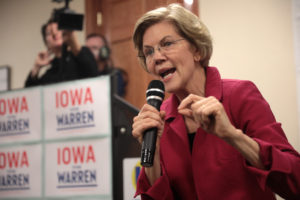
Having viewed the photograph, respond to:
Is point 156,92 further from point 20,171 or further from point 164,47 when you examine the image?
point 20,171

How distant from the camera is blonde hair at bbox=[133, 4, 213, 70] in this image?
130 cm

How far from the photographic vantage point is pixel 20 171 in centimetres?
260

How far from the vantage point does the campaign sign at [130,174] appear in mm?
2162

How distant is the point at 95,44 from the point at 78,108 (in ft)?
1.99

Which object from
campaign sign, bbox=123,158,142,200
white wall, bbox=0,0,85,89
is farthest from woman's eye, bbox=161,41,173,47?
white wall, bbox=0,0,85,89

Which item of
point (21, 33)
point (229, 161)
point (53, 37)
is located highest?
point (21, 33)

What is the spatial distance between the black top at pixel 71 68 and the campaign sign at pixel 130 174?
87 centimetres

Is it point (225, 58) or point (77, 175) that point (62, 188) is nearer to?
point (77, 175)

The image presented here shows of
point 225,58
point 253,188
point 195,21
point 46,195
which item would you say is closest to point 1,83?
point 46,195

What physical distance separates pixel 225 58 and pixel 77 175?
1231mm

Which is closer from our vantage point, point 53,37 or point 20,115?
point 20,115

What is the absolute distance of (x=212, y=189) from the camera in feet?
3.82

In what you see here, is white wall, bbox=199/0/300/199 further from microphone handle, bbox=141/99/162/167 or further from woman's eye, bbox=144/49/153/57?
microphone handle, bbox=141/99/162/167

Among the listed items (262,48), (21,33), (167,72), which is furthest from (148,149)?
(21,33)
